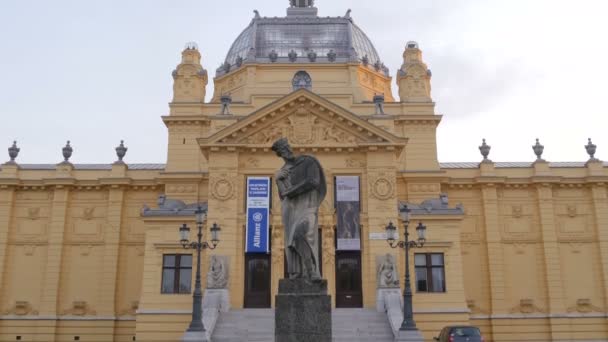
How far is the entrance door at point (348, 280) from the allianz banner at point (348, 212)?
705 mm

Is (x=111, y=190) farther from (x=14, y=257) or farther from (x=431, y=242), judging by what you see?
(x=431, y=242)

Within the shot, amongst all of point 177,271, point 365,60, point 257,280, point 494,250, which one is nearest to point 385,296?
point 257,280

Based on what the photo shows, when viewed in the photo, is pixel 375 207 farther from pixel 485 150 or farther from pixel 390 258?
pixel 485 150

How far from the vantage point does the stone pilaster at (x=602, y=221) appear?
4306cm

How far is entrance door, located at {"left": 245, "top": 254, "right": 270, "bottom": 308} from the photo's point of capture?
35500 mm

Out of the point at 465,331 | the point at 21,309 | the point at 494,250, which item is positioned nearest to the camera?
the point at 465,331

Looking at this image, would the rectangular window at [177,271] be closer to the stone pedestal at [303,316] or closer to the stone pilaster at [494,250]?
the stone pilaster at [494,250]

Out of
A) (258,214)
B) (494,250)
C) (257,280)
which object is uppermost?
(258,214)

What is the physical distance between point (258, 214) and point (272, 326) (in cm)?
749

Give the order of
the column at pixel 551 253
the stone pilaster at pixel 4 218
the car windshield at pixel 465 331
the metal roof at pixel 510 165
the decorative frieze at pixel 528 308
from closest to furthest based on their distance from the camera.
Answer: the car windshield at pixel 465 331, the column at pixel 551 253, the decorative frieze at pixel 528 308, the stone pilaster at pixel 4 218, the metal roof at pixel 510 165

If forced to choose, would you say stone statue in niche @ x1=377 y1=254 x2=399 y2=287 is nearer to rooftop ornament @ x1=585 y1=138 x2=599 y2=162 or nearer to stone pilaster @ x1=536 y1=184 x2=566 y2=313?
stone pilaster @ x1=536 y1=184 x2=566 y2=313

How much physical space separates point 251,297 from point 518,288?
65.8 ft

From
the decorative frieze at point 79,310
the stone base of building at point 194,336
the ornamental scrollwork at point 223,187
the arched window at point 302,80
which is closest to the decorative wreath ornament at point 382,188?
the ornamental scrollwork at point 223,187

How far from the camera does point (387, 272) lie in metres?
34.5
